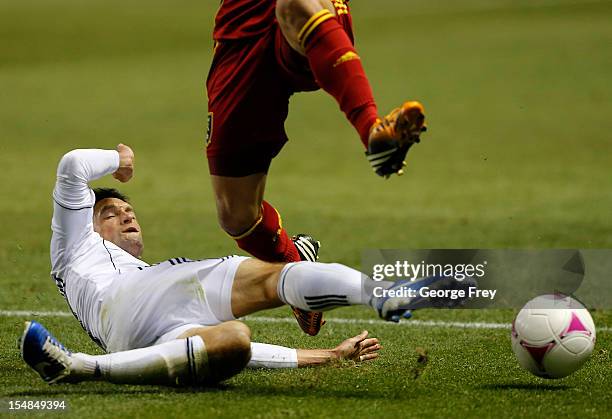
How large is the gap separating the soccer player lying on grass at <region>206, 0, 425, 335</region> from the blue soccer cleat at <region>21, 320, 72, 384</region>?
132 centimetres

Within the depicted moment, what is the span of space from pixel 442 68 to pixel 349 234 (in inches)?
638

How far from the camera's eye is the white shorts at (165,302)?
16.8 feet

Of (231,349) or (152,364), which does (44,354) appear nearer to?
(152,364)

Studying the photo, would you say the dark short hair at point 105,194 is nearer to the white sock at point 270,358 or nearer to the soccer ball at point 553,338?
the white sock at point 270,358

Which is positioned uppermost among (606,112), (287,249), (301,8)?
(301,8)

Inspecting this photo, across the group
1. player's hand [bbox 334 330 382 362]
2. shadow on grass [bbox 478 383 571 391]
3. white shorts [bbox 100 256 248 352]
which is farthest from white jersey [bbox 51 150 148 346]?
shadow on grass [bbox 478 383 571 391]

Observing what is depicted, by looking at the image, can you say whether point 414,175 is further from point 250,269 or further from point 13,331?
point 250,269

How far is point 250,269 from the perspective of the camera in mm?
5207

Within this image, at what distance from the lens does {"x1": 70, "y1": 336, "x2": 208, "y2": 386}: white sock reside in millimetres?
4766

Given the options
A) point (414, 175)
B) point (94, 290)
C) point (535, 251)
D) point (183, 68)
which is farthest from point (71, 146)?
point (94, 290)

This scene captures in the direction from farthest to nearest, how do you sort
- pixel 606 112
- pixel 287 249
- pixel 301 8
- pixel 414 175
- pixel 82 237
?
1. pixel 606 112
2. pixel 414 175
3. pixel 287 249
4. pixel 82 237
5. pixel 301 8

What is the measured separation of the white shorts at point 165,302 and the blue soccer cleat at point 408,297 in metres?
1.01

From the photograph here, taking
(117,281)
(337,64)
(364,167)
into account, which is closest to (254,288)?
(117,281)

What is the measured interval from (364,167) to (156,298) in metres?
13.5
